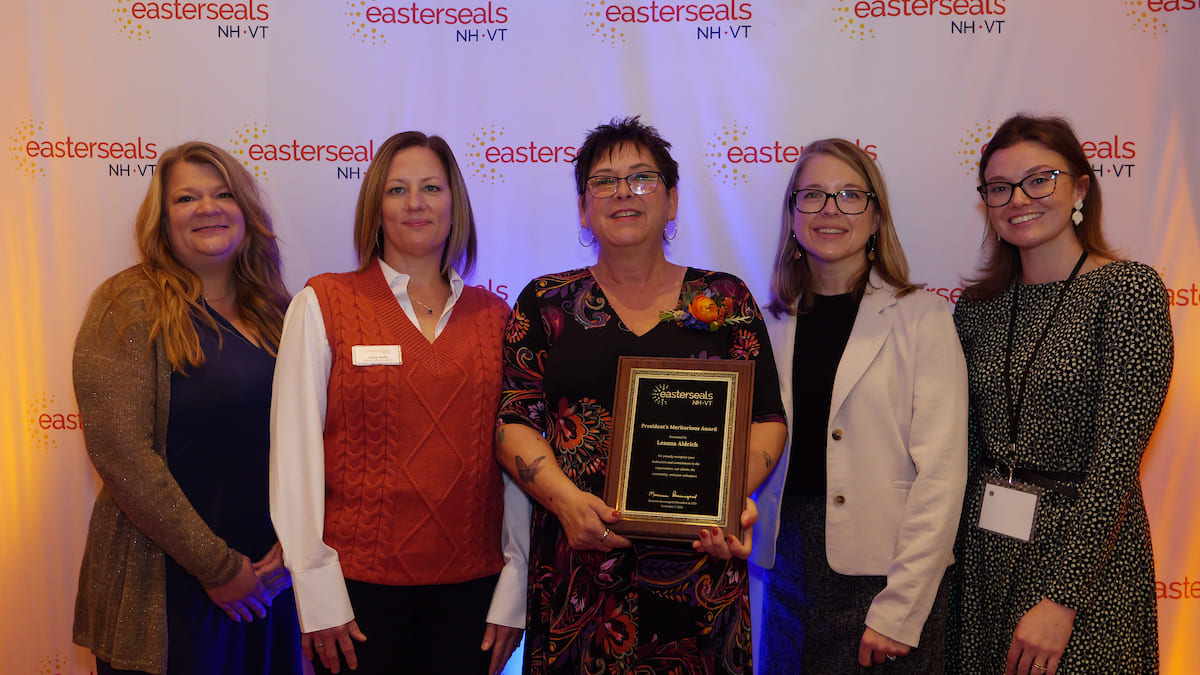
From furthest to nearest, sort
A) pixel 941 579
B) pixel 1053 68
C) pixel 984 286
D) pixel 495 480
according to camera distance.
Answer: pixel 1053 68 < pixel 984 286 < pixel 495 480 < pixel 941 579

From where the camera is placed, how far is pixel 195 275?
2484mm

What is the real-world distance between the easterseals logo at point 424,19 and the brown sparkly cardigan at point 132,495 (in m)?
1.41

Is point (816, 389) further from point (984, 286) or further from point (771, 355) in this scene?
point (984, 286)

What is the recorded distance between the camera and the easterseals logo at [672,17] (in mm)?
3057

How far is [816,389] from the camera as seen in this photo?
2.27 m

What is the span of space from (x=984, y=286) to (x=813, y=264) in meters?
0.54

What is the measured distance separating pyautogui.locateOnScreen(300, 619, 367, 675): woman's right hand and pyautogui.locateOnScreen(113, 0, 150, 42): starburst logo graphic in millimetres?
2516

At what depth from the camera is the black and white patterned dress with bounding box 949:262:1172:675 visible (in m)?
1.97

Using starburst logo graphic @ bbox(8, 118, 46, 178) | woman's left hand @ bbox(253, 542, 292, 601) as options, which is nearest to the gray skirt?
woman's left hand @ bbox(253, 542, 292, 601)

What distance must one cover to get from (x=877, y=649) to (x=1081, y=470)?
0.73 metres

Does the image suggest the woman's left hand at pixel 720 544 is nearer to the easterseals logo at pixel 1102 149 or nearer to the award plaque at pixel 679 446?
the award plaque at pixel 679 446

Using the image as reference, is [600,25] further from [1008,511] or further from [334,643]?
[334,643]

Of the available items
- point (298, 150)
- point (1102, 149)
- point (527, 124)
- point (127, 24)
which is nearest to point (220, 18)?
point (127, 24)

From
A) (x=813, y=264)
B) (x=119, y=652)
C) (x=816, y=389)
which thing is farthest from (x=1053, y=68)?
(x=119, y=652)
